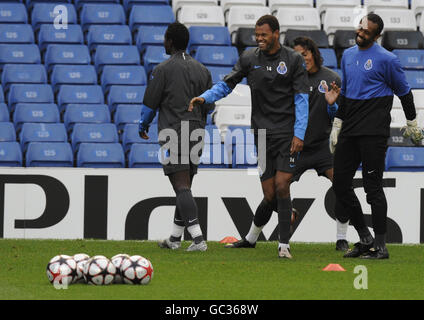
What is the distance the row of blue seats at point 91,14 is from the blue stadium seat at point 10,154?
308 cm

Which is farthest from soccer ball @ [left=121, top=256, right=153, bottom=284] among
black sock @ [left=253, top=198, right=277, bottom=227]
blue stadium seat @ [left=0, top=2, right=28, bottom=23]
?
blue stadium seat @ [left=0, top=2, right=28, bottom=23]

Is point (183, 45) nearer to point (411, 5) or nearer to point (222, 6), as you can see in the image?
point (222, 6)

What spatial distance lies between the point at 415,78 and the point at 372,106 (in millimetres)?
6502

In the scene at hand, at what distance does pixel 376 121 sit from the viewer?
333 inches

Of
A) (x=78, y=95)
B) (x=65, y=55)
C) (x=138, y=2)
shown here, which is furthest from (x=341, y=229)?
(x=138, y=2)

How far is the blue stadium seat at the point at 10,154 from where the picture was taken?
12.0 m

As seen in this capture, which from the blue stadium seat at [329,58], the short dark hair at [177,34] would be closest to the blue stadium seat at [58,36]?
the blue stadium seat at [329,58]

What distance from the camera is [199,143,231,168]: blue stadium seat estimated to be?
1226cm

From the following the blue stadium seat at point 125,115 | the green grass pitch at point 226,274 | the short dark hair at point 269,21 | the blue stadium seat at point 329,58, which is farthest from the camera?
the blue stadium seat at point 329,58

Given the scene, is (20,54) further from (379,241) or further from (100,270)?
(100,270)

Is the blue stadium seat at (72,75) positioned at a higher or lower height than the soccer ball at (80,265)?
higher

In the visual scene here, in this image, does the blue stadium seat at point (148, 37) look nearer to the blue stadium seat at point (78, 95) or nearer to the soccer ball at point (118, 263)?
the blue stadium seat at point (78, 95)
